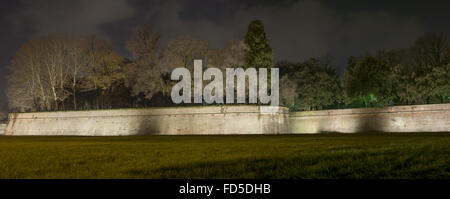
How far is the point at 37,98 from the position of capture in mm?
42594

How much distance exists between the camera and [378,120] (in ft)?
106

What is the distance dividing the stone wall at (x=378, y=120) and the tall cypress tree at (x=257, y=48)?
25.5ft

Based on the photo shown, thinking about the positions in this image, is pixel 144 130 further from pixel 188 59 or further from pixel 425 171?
pixel 425 171

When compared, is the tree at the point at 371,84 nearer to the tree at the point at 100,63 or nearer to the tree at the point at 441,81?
the tree at the point at 441,81

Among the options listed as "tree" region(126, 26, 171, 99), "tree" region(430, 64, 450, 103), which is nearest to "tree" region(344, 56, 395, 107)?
"tree" region(430, 64, 450, 103)

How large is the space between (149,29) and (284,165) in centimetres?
3417

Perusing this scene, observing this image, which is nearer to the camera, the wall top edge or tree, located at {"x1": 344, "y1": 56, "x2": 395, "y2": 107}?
the wall top edge

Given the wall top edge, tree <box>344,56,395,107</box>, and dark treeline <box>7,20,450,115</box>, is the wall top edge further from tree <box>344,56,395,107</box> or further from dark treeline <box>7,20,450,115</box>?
tree <box>344,56,395,107</box>

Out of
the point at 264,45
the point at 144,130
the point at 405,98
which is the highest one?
the point at 264,45

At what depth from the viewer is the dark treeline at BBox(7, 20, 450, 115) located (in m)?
35.5

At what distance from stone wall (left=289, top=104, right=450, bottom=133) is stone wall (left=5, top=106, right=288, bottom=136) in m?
4.64

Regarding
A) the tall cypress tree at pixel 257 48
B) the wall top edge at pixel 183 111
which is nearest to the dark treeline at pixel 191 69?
the tall cypress tree at pixel 257 48
